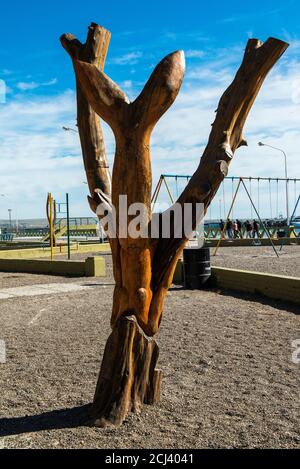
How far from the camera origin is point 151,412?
3.97m

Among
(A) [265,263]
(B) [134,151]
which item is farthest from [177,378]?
(A) [265,263]

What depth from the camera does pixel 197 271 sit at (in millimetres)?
10836

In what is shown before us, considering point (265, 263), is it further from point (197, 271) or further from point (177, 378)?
point (177, 378)

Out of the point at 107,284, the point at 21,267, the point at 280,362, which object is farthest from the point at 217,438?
the point at 21,267

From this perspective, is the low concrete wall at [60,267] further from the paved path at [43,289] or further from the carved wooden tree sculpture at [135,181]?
the carved wooden tree sculpture at [135,181]

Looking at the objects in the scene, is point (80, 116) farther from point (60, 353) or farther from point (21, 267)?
point (21, 267)

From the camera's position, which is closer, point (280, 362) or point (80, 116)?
point (80, 116)

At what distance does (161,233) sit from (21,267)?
1257 centimetres

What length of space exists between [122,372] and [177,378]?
3.83 feet

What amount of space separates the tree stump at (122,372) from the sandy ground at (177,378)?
0.13m

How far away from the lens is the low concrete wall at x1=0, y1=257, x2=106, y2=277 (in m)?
13.8

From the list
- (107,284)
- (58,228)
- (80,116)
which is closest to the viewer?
(80,116)

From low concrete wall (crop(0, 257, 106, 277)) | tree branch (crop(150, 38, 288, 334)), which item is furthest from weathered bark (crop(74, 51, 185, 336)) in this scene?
low concrete wall (crop(0, 257, 106, 277))

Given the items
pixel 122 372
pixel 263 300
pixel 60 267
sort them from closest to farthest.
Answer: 1. pixel 122 372
2. pixel 263 300
3. pixel 60 267
